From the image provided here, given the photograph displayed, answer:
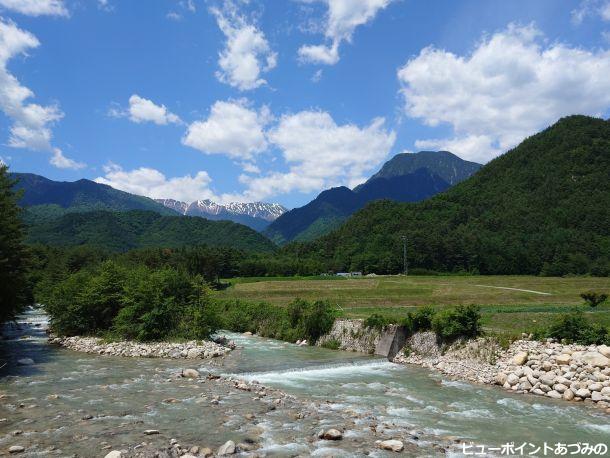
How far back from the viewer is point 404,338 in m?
35.9

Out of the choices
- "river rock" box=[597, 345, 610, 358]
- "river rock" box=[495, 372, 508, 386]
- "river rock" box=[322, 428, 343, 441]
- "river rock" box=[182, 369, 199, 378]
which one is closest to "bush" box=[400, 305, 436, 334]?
"river rock" box=[495, 372, 508, 386]

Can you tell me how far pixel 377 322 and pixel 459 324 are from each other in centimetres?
789

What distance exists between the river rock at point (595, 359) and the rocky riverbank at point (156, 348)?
82.7 ft

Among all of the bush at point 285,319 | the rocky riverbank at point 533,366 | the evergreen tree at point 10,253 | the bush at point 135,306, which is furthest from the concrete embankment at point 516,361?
the evergreen tree at point 10,253

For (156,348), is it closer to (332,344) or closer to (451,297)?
(332,344)

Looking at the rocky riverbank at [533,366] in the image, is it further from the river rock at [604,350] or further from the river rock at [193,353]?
the river rock at [193,353]

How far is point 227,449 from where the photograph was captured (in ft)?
44.8

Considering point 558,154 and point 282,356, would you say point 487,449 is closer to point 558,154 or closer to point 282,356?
point 282,356

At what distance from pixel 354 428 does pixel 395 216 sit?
6744 inches

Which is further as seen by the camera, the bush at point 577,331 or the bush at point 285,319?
the bush at point 285,319

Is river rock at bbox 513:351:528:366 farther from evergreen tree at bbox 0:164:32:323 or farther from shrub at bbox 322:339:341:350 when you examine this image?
evergreen tree at bbox 0:164:32:323

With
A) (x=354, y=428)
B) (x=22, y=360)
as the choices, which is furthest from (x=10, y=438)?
(x=22, y=360)

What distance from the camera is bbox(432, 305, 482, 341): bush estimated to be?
3206 centimetres

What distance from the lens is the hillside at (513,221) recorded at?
129375 mm
